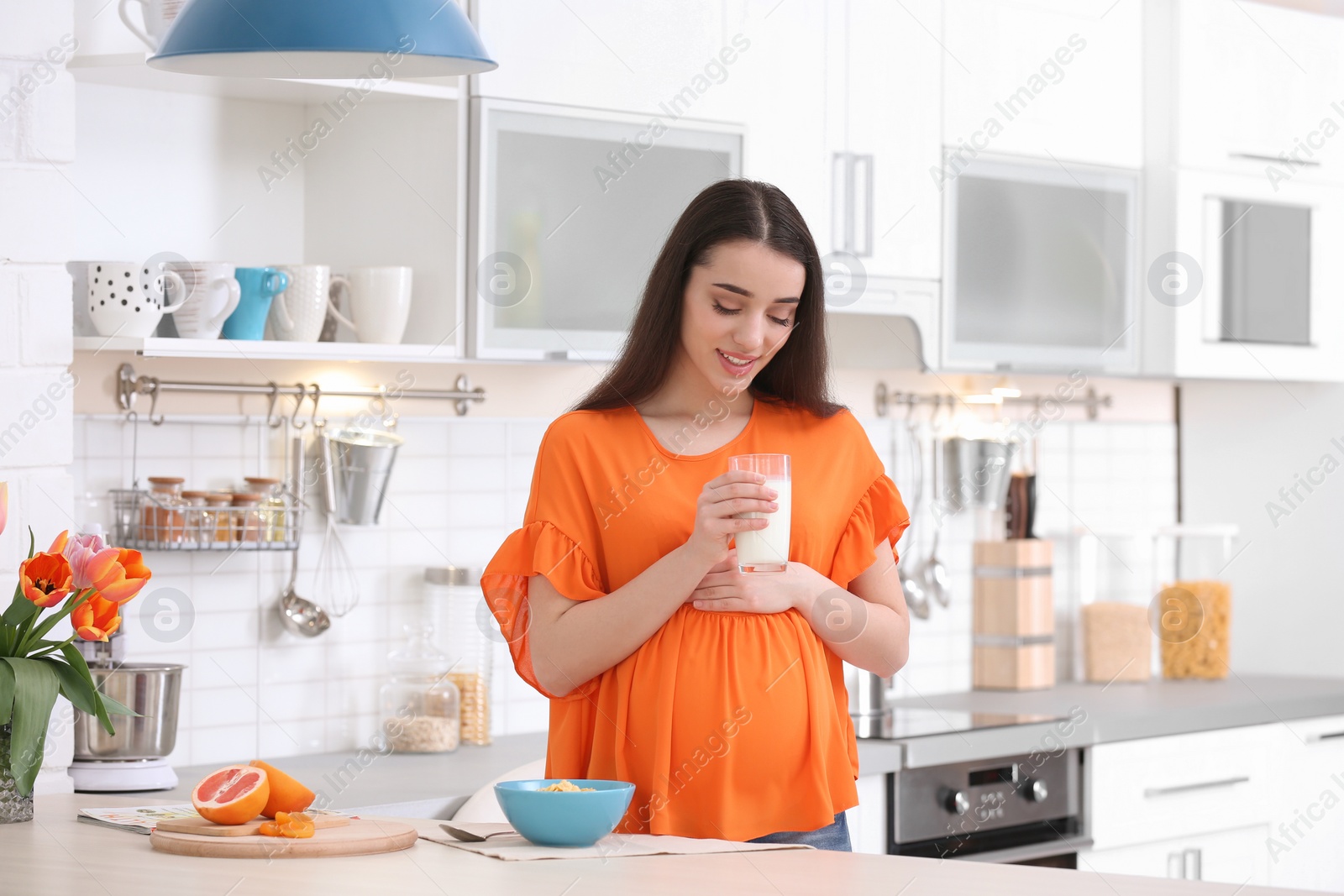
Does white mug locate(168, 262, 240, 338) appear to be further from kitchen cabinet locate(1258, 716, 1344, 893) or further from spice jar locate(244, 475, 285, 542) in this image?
kitchen cabinet locate(1258, 716, 1344, 893)

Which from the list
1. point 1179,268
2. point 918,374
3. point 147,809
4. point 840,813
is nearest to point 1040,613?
point 918,374

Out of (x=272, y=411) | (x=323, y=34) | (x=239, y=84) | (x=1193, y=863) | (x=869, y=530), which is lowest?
(x=1193, y=863)

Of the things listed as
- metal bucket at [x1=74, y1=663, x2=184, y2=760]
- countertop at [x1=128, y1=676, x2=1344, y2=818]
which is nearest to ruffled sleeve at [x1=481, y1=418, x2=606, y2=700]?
countertop at [x1=128, y1=676, x2=1344, y2=818]

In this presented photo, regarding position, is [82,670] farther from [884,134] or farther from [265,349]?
[884,134]

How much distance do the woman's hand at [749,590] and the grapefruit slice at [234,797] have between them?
19.3 inches

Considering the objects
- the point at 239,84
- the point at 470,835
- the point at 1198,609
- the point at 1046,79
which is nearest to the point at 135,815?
the point at 470,835

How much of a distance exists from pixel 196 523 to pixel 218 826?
1.08 meters

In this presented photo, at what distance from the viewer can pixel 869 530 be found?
1.87 m

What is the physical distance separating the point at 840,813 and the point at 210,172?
160 centimetres

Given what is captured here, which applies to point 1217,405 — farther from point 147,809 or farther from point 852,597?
point 147,809

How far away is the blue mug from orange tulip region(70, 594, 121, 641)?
0.82 metres

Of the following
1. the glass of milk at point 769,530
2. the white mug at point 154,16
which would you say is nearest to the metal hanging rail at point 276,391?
the white mug at point 154,16

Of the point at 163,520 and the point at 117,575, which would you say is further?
the point at 163,520

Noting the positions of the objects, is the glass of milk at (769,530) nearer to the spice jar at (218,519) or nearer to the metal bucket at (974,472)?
the spice jar at (218,519)
